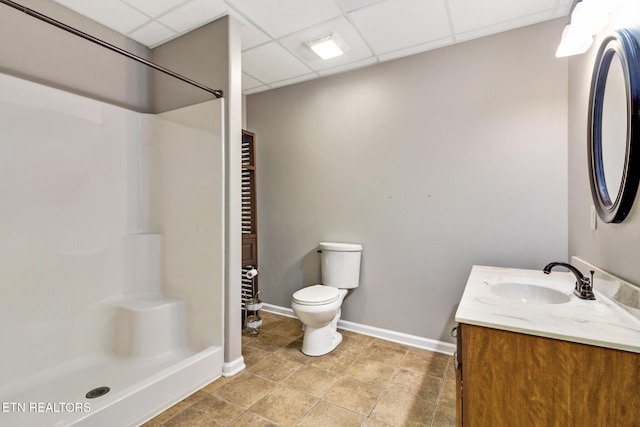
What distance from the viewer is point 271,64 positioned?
102 inches

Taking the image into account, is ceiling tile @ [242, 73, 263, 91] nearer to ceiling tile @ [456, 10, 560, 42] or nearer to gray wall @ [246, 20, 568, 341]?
gray wall @ [246, 20, 568, 341]

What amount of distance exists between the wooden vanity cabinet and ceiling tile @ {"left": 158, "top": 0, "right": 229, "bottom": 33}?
2276mm

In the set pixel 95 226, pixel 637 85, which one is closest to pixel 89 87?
pixel 95 226

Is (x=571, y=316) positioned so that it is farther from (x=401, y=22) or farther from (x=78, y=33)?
(x=78, y=33)

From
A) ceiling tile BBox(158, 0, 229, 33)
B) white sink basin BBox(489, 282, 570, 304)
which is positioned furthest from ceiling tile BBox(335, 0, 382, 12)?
white sink basin BBox(489, 282, 570, 304)

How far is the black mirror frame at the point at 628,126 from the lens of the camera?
3.49 ft

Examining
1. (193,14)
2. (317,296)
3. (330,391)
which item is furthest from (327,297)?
(193,14)

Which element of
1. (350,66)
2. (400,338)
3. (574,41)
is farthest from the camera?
(350,66)

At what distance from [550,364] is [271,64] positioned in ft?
8.88

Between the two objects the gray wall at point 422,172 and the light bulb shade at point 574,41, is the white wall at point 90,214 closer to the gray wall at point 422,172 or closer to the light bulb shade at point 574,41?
the gray wall at point 422,172

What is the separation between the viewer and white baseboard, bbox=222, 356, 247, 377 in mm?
1992

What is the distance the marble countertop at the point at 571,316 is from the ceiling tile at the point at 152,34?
2631 millimetres

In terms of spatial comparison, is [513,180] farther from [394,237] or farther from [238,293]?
[238,293]

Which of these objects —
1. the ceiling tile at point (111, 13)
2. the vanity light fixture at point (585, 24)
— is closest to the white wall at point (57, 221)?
the ceiling tile at point (111, 13)
